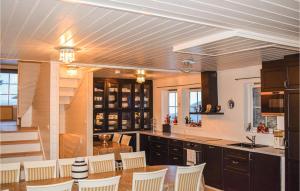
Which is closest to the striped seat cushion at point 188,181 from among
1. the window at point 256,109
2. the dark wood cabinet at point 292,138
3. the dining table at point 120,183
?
the dining table at point 120,183

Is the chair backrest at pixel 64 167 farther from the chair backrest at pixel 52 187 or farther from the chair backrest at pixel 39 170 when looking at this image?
the chair backrest at pixel 52 187

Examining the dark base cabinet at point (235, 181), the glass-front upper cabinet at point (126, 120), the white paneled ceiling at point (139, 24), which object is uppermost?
the white paneled ceiling at point (139, 24)

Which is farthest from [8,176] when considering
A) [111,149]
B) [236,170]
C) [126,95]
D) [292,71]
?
[126,95]

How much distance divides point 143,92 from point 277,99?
4.38 metres

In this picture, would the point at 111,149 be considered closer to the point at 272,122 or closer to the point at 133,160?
the point at 133,160

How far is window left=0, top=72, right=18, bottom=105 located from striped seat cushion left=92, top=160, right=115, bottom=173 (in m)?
6.66

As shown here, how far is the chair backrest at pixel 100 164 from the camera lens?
401 centimetres

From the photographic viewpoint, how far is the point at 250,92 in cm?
559

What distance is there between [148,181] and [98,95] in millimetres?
4861

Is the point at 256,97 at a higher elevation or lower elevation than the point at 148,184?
higher

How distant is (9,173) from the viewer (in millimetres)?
3410

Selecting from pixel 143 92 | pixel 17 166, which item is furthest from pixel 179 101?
pixel 17 166

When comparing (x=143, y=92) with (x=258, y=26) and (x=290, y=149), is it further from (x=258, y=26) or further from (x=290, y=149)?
(x=258, y=26)

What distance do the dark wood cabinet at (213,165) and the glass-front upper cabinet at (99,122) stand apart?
310cm
